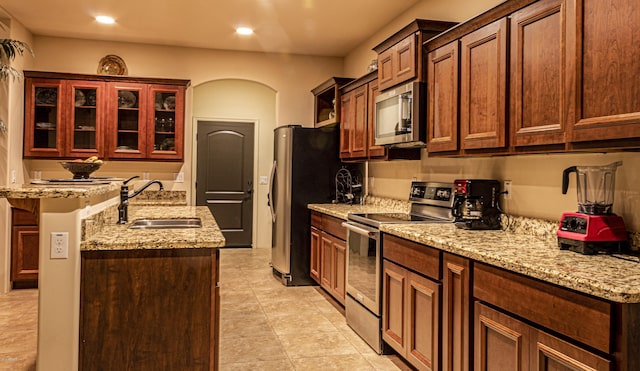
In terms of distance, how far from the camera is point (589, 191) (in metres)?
2.24

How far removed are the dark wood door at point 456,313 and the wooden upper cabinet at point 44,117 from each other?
4.55 metres

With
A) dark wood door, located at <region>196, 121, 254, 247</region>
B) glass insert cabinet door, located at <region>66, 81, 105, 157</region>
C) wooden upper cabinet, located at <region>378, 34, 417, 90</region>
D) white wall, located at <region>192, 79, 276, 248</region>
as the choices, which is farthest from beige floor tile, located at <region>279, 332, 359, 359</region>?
dark wood door, located at <region>196, 121, 254, 247</region>

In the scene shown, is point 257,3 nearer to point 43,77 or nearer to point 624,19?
point 43,77

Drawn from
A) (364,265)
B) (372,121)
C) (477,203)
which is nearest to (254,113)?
(372,121)

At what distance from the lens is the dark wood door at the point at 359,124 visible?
4.54m

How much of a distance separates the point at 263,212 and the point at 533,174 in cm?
519

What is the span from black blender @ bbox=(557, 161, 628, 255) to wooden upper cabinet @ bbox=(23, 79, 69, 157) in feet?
16.5

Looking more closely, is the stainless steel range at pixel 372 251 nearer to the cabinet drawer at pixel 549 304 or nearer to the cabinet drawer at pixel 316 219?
the cabinet drawer at pixel 316 219

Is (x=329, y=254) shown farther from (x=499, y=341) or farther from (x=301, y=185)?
(x=499, y=341)

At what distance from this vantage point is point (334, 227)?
4.37m

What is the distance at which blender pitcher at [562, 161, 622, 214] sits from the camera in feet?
6.93

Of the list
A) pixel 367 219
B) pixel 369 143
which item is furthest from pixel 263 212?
pixel 367 219

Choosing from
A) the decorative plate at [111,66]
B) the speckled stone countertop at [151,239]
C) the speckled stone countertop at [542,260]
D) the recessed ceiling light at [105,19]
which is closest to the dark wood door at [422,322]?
the speckled stone countertop at [542,260]

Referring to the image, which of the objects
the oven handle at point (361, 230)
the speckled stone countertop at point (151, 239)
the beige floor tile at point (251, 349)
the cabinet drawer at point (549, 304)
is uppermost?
the speckled stone countertop at point (151, 239)
